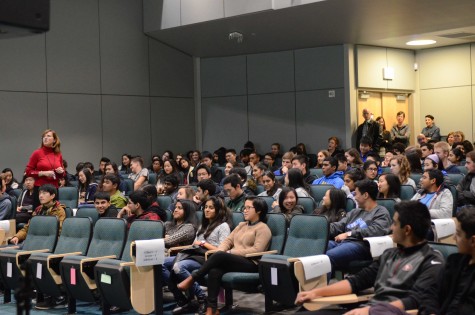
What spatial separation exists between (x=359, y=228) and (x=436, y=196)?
3.30 feet

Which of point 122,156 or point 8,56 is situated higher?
point 8,56

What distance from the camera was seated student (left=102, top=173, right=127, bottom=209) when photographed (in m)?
8.20

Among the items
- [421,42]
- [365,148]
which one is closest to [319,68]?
[421,42]

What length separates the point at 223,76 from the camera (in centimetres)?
1542

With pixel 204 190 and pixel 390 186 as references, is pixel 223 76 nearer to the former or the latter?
pixel 204 190

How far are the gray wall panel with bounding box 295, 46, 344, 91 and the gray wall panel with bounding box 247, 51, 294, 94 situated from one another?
0.19m

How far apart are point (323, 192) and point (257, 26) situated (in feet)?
18.4

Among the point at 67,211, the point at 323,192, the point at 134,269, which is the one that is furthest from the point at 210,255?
the point at 67,211

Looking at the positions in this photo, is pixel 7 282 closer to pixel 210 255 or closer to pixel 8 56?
pixel 210 255

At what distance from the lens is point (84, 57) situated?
46.1 ft

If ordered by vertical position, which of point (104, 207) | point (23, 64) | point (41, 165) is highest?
point (23, 64)

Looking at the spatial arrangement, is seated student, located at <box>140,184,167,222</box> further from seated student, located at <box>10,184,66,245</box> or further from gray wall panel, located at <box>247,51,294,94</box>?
gray wall panel, located at <box>247,51,294,94</box>

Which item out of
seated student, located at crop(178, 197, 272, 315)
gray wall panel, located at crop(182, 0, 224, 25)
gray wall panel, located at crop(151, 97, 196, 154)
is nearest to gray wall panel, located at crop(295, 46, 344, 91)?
gray wall panel, located at crop(182, 0, 224, 25)

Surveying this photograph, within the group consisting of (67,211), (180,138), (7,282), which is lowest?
(7,282)
